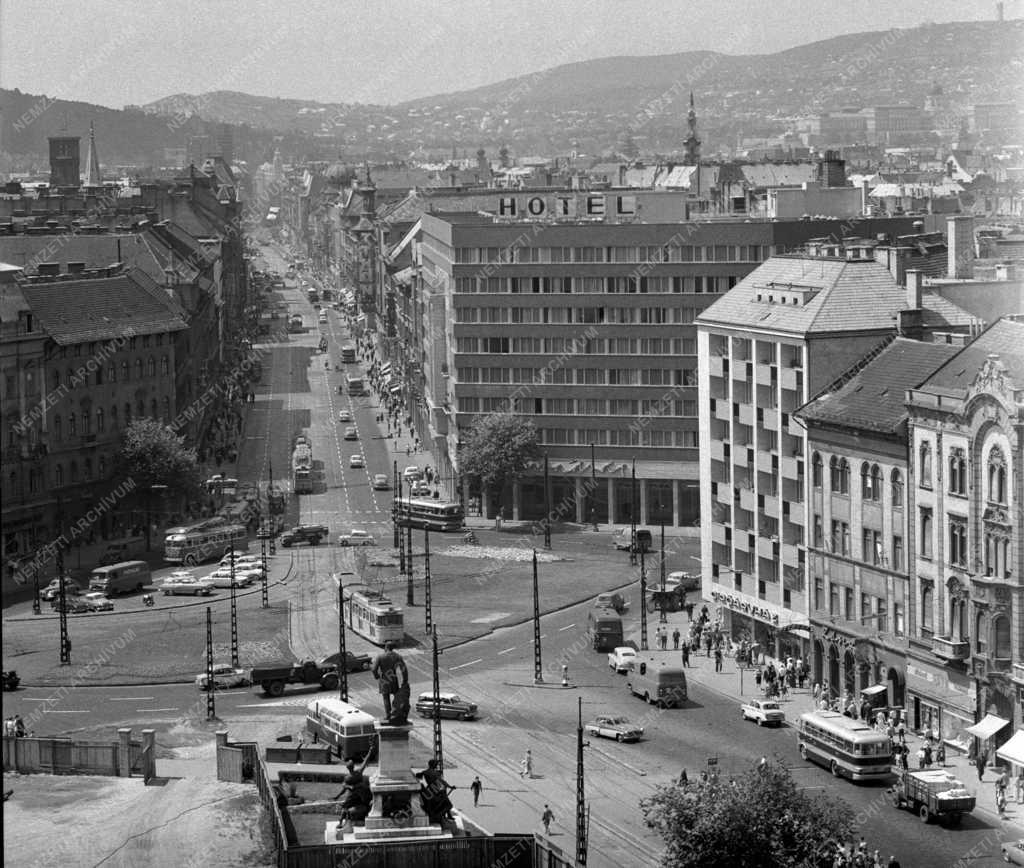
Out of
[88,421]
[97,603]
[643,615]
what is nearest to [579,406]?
[88,421]

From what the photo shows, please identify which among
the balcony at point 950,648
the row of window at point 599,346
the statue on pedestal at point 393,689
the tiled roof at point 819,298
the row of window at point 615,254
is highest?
the row of window at point 615,254

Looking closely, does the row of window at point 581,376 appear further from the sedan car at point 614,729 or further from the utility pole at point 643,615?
the sedan car at point 614,729

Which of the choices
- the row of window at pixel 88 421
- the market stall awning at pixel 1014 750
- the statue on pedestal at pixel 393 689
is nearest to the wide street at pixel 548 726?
the market stall awning at pixel 1014 750

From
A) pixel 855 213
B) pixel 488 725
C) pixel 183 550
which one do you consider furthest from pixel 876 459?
pixel 855 213

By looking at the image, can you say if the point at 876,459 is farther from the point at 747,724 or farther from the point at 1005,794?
the point at 1005,794

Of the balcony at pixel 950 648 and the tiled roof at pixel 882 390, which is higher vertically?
the tiled roof at pixel 882 390

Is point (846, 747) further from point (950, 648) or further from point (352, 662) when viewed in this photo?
point (352, 662)

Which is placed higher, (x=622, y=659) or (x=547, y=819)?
(x=622, y=659)

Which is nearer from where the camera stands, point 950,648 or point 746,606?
point 950,648
